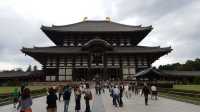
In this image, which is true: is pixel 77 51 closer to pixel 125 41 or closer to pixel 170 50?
pixel 125 41

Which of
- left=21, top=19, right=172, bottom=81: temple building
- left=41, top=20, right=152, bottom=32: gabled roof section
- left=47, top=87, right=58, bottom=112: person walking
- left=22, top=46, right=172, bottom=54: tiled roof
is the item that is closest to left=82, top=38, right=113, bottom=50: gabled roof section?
left=21, top=19, right=172, bottom=81: temple building

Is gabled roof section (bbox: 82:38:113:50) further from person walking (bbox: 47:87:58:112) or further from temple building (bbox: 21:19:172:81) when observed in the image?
person walking (bbox: 47:87:58:112)

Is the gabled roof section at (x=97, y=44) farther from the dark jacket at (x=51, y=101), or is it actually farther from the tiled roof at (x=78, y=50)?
the dark jacket at (x=51, y=101)

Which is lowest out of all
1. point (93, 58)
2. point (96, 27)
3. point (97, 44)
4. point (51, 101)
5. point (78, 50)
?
point (51, 101)

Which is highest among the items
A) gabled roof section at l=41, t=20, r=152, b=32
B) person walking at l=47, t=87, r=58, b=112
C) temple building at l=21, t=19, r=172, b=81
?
gabled roof section at l=41, t=20, r=152, b=32

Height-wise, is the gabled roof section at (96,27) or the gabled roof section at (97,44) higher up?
the gabled roof section at (96,27)

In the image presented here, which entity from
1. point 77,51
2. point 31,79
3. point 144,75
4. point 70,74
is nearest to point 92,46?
point 77,51

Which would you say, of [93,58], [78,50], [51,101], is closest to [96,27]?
[78,50]

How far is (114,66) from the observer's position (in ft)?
214

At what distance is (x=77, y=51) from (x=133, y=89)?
20.6 m

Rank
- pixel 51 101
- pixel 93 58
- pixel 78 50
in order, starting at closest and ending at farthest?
1. pixel 51 101
2. pixel 78 50
3. pixel 93 58

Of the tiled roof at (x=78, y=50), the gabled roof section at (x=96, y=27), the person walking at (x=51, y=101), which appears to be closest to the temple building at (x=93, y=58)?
the tiled roof at (x=78, y=50)

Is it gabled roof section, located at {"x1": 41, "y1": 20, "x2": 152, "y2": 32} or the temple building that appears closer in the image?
the temple building

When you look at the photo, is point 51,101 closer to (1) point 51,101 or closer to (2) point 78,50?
(1) point 51,101
